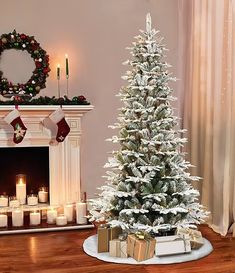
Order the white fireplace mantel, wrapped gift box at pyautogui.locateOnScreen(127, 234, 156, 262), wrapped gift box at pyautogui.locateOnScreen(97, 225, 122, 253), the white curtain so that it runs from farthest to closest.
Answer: the white fireplace mantel, the white curtain, wrapped gift box at pyautogui.locateOnScreen(97, 225, 122, 253), wrapped gift box at pyautogui.locateOnScreen(127, 234, 156, 262)

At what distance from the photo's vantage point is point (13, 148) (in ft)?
15.1

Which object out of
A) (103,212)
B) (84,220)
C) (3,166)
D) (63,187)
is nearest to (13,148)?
(3,166)

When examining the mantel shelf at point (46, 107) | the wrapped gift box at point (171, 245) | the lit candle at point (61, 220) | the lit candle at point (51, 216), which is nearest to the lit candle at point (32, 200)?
the lit candle at point (51, 216)

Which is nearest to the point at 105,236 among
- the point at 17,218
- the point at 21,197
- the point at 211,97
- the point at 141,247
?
the point at 141,247

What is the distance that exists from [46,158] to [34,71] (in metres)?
0.85

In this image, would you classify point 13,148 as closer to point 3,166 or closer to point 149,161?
point 3,166

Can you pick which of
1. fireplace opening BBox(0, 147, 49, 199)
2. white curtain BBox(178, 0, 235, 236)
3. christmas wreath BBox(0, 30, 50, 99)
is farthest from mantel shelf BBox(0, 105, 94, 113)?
white curtain BBox(178, 0, 235, 236)

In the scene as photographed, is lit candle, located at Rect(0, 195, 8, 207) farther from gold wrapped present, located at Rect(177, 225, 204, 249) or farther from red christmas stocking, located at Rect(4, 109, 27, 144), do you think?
gold wrapped present, located at Rect(177, 225, 204, 249)

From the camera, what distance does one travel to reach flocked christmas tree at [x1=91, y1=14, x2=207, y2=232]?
140 inches

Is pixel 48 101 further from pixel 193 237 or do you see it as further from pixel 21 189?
pixel 193 237

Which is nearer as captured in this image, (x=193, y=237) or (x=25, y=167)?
(x=193, y=237)

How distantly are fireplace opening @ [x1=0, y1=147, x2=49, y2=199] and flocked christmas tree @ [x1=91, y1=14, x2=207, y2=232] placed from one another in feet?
3.78

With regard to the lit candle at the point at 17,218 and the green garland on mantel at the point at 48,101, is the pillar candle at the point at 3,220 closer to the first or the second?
the lit candle at the point at 17,218

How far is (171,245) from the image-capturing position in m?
3.42
